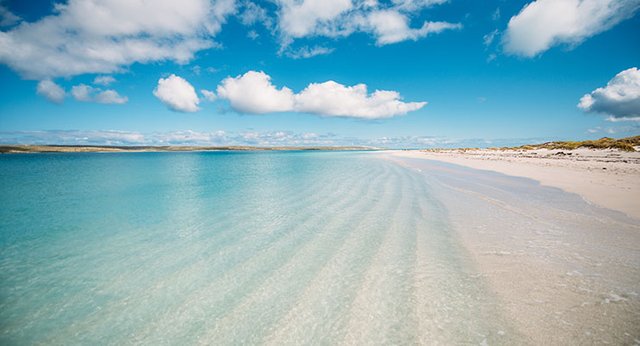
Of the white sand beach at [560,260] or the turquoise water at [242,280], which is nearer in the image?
the white sand beach at [560,260]

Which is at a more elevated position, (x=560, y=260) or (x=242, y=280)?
(x=560, y=260)

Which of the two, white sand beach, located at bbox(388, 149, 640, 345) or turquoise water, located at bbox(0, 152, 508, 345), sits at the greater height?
white sand beach, located at bbox(388, 149, 640, 345)

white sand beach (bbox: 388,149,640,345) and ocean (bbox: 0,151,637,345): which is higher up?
white sand beach (bbox: 388,149,640,345)

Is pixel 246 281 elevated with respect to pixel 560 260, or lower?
lower

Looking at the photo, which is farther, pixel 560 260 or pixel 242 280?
pixel 560 260

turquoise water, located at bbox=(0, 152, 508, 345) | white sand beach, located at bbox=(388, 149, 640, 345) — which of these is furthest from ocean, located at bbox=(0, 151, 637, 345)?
white sand beach, located at bbox=(388, 149, 640, 345)

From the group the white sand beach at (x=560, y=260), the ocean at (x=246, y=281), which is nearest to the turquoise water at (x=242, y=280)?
the ocean at (x=246, y=281)

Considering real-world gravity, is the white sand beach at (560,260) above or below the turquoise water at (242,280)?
above

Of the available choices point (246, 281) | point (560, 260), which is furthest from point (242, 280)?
point (560, 260)

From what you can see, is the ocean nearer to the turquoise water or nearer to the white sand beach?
the turquoise water

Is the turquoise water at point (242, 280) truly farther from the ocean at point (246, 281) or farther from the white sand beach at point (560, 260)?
the white sand beach at point (560, 260)

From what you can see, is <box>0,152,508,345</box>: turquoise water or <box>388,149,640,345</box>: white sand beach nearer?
<box>388,149,640,345</box>: white sand beach

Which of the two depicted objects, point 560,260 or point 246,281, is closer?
point 246,281

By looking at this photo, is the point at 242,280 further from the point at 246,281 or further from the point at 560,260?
the point at 560,260
